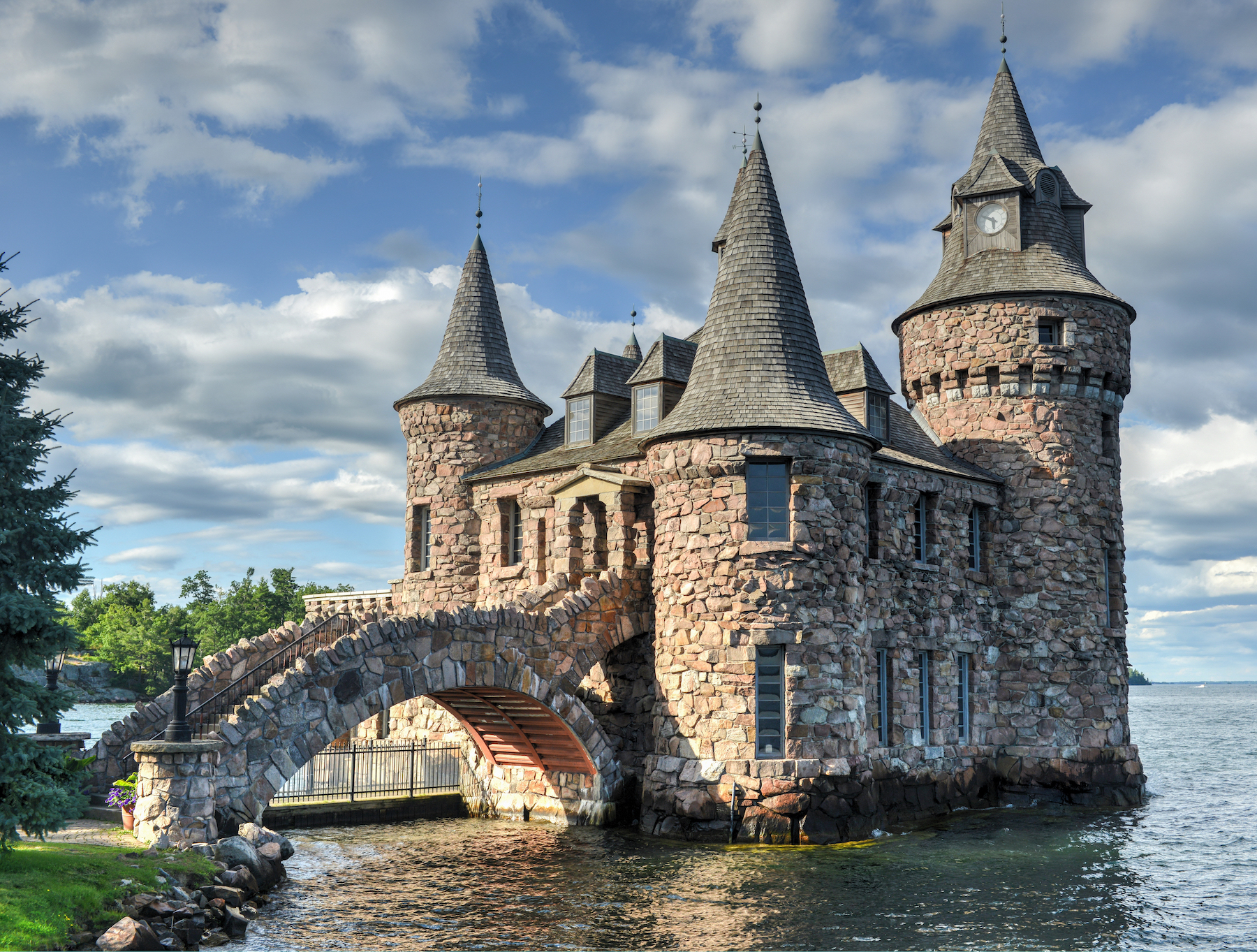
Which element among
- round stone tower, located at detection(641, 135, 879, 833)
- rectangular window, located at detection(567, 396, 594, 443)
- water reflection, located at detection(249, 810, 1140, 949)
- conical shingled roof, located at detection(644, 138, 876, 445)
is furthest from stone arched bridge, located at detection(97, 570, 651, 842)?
rectangular window, located at detection(567, 396, 594, 443)

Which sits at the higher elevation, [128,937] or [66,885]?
[66,885]

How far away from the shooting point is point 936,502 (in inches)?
1087

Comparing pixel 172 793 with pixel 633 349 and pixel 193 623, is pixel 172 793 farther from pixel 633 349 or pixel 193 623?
pixel 193 623

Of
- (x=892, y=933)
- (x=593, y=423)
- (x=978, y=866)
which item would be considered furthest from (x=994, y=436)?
(x=892, y=933)

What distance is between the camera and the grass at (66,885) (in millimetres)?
11578

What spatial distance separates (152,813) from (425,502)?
16.4 metres

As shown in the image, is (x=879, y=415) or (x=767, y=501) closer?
(x=767, y=501)

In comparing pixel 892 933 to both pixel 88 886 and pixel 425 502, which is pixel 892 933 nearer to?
pixel 88 886

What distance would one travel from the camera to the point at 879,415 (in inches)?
1086

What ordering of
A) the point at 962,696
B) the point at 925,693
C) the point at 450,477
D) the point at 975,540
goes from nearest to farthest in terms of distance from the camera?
1. the point at 925,693
2. the point at 962,696
3. the point at 975,540
4. the point at 450,477

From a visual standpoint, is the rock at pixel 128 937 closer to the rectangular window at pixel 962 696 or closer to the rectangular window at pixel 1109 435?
the rectangular window at pixel 962 696

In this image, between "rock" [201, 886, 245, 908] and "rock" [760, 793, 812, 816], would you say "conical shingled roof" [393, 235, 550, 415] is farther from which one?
"rock" [201, 886, 245, 908]

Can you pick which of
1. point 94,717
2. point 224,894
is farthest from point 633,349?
point 94,717

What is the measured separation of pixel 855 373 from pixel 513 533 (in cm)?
993
